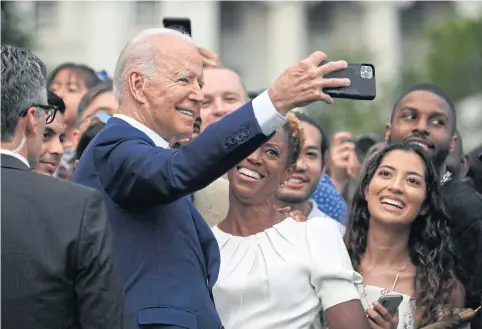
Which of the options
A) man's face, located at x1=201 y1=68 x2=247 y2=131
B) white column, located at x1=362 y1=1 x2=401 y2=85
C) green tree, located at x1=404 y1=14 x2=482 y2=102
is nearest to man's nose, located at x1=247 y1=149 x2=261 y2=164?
man's face, located at x1=201 y1=68 x2=247 y2=131

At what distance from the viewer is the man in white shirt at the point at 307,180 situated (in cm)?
790

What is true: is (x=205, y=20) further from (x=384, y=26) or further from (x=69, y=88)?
(x=69, y=88)

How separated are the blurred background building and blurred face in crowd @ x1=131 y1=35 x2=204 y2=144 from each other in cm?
6509

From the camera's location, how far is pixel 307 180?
802cm

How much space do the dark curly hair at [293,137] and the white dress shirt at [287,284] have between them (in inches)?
22.9

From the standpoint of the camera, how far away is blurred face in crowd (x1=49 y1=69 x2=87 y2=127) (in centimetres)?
956

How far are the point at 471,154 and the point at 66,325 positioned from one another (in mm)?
5316

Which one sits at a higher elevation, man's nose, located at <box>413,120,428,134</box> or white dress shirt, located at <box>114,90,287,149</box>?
white dress shirt, located at <box>114,90,287,149</box>

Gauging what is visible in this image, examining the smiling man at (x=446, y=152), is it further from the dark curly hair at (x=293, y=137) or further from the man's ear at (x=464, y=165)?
the dark curly hair at (x=293, y=137)

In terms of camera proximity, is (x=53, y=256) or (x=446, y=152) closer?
(x=53, y=256)

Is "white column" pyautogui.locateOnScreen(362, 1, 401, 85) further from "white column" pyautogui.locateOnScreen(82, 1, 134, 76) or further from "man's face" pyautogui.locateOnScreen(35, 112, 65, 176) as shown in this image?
"man's face" pyautogui.locateOnScreen(35, 112, 65, 176)

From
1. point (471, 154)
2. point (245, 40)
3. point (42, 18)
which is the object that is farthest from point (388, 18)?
point (471, 154)

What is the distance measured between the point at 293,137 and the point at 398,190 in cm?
67

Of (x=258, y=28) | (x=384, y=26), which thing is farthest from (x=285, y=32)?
(x=384, y=26)
